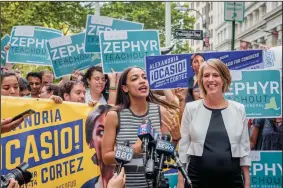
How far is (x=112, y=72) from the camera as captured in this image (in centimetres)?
649

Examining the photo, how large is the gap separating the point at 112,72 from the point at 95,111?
6.19 feet

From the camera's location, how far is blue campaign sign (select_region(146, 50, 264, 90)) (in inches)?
213

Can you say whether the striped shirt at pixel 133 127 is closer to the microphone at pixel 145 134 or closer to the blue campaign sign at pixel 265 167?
the microphone at pixel 145 134

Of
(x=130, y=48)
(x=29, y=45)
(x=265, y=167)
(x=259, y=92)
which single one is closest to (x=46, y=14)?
(x=29, y=45)

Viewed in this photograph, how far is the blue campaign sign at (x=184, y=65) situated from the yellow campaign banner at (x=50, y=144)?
1147 millimetres

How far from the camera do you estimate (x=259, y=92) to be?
16.7 feet

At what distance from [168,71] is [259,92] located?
0.95 m

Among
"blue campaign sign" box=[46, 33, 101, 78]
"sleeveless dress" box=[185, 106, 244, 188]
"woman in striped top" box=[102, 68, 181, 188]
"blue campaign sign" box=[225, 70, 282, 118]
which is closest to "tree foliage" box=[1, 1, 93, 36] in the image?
"blue campaign sign" box=[46, 33, 101, 78]

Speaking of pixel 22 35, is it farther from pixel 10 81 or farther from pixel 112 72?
pixel 10 81

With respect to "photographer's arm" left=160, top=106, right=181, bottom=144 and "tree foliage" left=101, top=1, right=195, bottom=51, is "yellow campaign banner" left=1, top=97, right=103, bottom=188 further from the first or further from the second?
"tree foliage" left=101, top=1, right=195, bottom=51

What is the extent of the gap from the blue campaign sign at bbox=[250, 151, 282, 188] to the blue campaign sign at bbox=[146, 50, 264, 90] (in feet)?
2.96

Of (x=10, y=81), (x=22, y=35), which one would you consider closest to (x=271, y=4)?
(x=22, y=35)

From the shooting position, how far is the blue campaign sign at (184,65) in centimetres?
541

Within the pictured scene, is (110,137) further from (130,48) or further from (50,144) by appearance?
(130,48)
